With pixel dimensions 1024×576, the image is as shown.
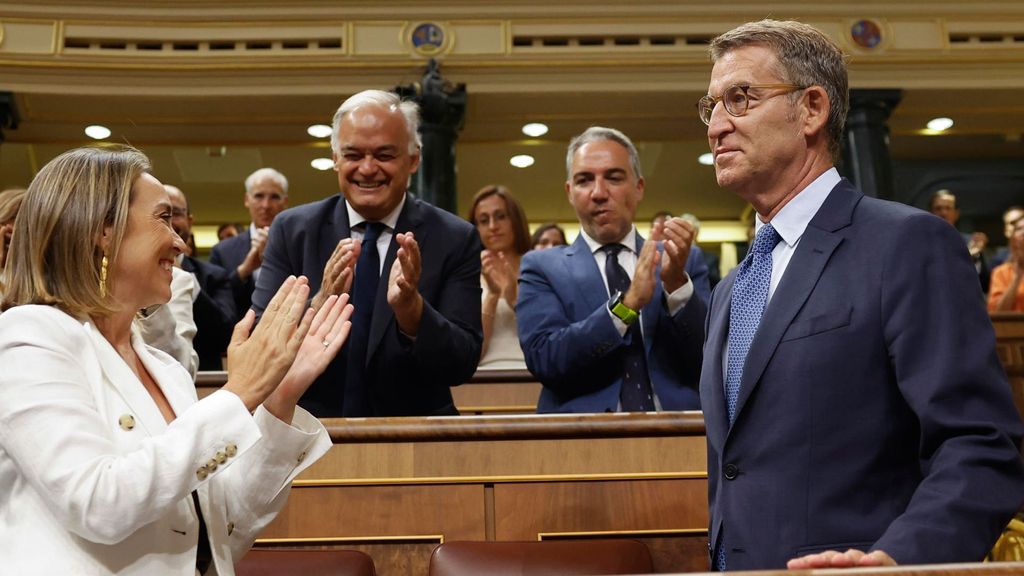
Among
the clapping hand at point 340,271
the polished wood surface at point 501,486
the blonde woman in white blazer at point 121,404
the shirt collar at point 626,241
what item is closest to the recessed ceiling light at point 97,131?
the shirt collar at point 626,241

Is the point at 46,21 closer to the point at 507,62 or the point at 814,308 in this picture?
the point at 507,62

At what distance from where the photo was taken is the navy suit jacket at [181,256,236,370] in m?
3.05

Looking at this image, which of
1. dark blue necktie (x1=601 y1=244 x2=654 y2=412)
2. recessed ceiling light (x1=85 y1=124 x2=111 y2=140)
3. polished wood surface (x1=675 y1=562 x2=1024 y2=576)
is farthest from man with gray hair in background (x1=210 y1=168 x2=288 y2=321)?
recessed ceiling light (x1=85 y1=124 x2=111 y2=140)

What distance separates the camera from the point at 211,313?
3066mm

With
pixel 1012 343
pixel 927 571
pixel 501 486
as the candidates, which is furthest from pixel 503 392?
pixel 927 571

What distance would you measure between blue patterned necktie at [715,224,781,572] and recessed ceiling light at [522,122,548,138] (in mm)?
5098

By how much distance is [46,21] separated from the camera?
5.81m

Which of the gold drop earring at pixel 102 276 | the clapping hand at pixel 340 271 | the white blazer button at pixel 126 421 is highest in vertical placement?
the clapping hand at pixel 340 271

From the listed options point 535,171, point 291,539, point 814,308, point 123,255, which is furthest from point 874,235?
point 535,171

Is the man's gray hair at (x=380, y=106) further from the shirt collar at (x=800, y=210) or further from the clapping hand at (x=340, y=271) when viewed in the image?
the shirt collar at (x=800, y=210)

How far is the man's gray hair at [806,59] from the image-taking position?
143 cm

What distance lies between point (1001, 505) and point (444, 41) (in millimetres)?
5178

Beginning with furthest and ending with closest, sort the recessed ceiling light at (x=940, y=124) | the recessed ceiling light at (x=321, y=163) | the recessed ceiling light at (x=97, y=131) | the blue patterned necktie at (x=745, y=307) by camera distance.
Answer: the recessed ceiling light at (x=321, y=163), the recessed ceiling light at (x=940, y=124), the recessed ceiling light at (x=97, y=131), the blue patterned necktie at (x=745, y=307)

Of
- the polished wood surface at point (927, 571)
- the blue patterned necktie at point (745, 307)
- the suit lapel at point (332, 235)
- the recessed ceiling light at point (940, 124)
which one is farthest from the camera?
the recessed ceiling light at point (940, 124)
